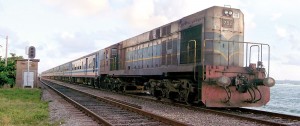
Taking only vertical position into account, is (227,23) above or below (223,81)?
above

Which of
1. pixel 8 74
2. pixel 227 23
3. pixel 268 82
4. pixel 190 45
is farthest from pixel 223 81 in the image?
pixel 8 74

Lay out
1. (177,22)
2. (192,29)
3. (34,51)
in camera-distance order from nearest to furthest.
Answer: (192,29) → (177,22) → (34,51)

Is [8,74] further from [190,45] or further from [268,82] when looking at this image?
[268,82]

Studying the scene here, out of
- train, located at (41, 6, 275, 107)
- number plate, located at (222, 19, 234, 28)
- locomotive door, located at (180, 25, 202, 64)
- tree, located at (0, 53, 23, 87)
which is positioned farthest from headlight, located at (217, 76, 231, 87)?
tree, located at (0, 53, 23, 87)

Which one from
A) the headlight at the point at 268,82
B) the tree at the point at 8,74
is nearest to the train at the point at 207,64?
the headlight at the point at 268,82

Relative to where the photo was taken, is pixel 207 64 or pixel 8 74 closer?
pixel 207 64

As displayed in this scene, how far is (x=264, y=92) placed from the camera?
11.2m

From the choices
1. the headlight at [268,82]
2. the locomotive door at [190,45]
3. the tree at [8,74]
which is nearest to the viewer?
the headlight at [268,82]

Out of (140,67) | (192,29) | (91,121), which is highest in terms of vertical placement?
(192,29)

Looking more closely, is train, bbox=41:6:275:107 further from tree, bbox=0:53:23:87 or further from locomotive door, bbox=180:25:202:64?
tree, bbox=0:53:23:87

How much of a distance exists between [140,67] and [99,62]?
8.49 m

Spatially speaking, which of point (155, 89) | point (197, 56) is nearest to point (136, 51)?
point (155, 89)

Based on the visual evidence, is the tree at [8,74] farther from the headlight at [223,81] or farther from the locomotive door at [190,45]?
the headlight at [223,81]

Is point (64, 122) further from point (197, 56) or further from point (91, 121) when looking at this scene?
point (197, 56)
